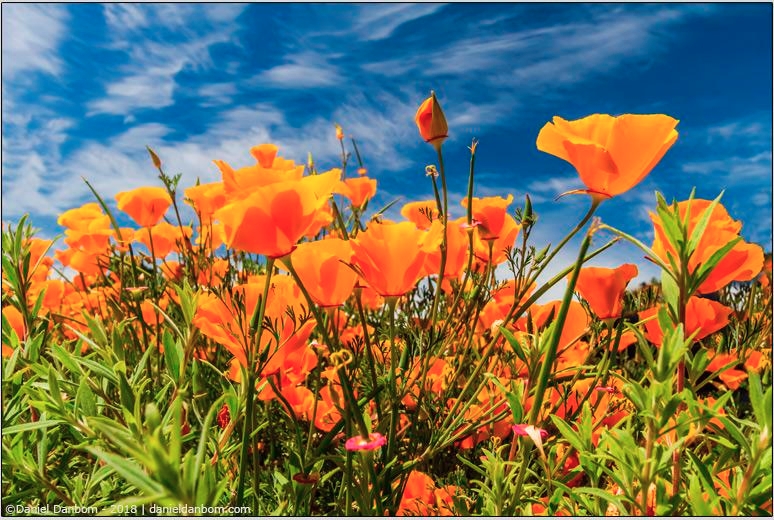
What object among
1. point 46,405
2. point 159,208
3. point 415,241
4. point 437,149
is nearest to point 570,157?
point 415,241

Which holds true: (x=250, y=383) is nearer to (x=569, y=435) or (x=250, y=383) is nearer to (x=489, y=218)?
(x=569, y=435)

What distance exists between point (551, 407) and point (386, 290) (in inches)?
20.6

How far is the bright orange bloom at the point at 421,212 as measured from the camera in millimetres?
1513

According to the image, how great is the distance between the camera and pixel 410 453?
127 cm

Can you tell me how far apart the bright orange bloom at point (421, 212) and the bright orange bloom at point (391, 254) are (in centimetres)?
42

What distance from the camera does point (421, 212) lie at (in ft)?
4.92

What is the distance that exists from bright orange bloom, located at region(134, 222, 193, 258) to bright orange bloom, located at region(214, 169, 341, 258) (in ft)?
5.04

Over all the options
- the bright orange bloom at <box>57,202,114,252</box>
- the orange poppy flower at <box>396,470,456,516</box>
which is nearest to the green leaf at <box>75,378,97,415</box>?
the orange poppy flower at <box>396,470,456,516</box>

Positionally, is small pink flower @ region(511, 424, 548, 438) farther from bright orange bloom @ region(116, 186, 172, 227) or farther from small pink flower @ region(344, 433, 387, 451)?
bright orange bloom @ region(116, 186, 172, 227)

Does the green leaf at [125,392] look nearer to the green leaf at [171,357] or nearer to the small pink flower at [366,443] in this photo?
the green leaf at [171,357]

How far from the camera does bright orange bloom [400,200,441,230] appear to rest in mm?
1513

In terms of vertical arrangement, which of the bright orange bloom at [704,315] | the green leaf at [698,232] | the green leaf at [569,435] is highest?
the green leaf at [698,232]

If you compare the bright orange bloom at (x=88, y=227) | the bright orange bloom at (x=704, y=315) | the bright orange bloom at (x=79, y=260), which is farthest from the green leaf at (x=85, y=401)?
the bright orange bloom at (x=79, y=260)

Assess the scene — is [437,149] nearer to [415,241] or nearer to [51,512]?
[415,241]
